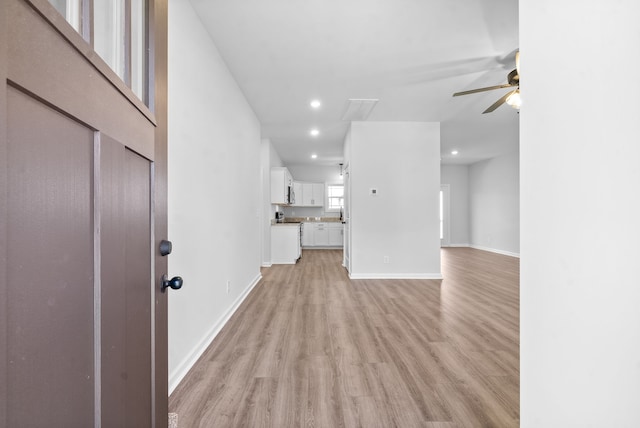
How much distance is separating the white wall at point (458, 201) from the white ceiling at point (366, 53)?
479cm

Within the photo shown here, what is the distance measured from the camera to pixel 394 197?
4578mm

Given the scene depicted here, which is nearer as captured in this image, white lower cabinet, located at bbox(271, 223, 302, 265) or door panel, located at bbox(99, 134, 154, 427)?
door panel, located at bbox(99, 134, 154, 427)

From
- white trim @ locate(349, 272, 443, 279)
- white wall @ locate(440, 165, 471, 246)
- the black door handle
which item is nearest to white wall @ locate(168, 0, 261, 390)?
the black door handle

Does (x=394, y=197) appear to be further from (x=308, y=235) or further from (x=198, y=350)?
(x=308, y=235)

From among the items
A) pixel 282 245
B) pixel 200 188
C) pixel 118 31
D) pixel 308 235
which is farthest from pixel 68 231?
pixel 308 235

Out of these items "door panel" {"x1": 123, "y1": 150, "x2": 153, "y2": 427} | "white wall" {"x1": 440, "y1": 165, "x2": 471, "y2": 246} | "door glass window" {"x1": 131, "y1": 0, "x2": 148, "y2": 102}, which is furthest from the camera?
"white wall" {"x1": 440, "y1": 165, "x2": 471, "y2": 246}

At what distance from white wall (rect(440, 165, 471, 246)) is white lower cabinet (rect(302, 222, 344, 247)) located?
367cm

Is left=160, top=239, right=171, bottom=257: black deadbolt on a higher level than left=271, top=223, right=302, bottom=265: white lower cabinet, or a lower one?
higher

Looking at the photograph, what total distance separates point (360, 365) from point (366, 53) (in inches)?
102

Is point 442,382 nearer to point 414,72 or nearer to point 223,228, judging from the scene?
point 223,228

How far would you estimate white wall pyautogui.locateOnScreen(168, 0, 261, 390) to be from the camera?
1.74 metres

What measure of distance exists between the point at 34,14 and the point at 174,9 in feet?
5.66

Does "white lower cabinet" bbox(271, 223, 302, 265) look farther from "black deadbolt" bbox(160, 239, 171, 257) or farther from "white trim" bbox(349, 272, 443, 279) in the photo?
"black deadbolt" bbox(160, 239, 171, 257)

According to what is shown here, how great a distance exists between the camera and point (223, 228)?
2.67 m
